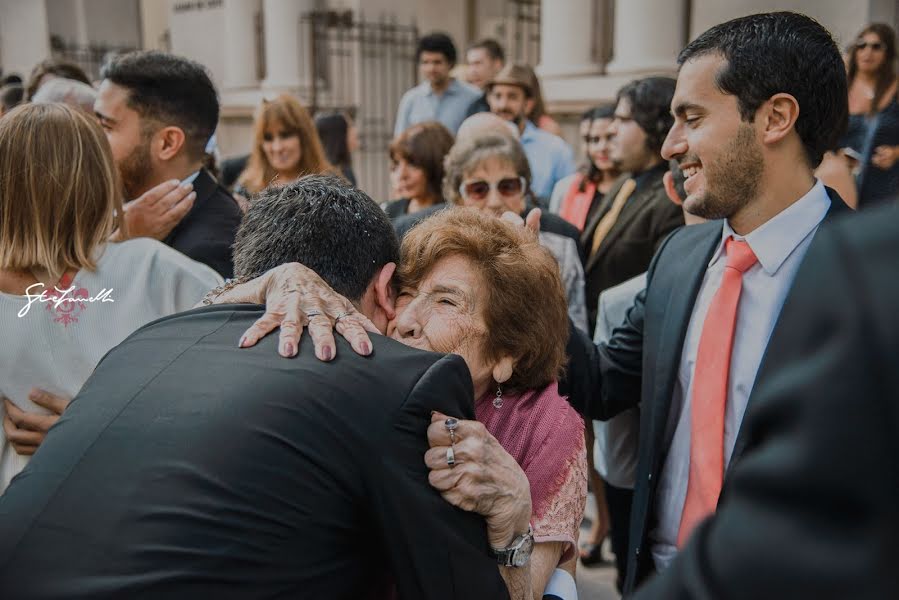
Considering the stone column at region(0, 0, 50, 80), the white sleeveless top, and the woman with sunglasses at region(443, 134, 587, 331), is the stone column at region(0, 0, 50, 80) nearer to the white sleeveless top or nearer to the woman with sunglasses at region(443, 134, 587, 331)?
the woman with sunglasses at region(443, 134, 587, 331)

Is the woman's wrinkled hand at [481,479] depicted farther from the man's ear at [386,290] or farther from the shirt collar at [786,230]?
the shirt collar at [786,230]

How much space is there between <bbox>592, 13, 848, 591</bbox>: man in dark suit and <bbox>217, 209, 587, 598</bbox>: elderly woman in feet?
1.16

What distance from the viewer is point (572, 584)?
184 cm

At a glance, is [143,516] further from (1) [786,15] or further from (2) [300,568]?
(1) [786,15]

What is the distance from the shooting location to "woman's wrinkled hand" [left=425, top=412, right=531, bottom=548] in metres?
1.38

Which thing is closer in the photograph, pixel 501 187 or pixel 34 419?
pixel 34 419

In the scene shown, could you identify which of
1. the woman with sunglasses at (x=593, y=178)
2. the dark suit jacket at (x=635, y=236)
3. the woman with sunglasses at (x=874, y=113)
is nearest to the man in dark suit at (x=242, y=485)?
the dark suit jacket at (x=635, y=236)

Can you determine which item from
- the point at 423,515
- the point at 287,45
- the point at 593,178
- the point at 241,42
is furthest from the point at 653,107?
the point at 241,42

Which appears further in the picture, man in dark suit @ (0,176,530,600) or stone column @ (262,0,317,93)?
stone column @ (262,0,317,93)

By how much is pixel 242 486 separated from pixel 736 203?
1.40 m

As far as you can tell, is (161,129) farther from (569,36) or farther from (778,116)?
(569,36)

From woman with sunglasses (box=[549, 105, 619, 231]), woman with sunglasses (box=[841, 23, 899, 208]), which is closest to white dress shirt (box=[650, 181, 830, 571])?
woman with sunglasses (box=[549, 105, 619, 231])

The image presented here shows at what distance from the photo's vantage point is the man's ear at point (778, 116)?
203 centimetres

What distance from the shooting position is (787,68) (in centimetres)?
203
